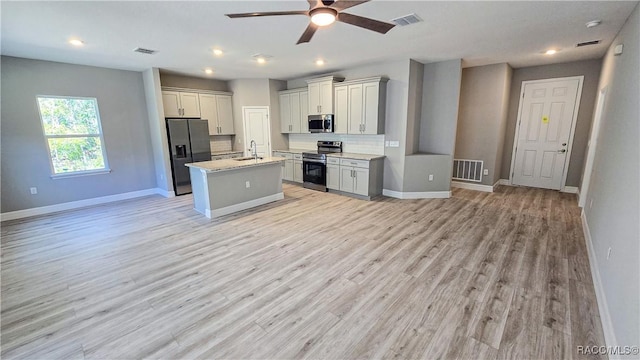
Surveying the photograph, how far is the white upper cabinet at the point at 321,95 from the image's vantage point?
5.73m

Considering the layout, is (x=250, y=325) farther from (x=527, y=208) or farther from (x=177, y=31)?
(x=527, y=208)

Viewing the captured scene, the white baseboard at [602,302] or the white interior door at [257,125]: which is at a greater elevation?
the white interior door at [257,125]

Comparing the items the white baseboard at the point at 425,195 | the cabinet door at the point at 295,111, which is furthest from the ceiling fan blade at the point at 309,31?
the cabinet door at the point at 295,111

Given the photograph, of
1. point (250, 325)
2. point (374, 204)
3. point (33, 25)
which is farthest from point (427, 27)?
point (33, 25)

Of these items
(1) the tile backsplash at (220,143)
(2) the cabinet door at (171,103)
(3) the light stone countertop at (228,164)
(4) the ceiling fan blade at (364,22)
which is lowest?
(3) the light stone countertop at (228,164)

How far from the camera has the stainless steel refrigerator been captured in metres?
5.68

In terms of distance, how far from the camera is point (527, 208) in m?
4.62

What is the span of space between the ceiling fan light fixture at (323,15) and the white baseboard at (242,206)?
3337mm

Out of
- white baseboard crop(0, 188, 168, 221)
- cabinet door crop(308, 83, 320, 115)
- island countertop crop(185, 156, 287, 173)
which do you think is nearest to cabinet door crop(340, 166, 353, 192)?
island countertop crop(185, 156, 287, 173)

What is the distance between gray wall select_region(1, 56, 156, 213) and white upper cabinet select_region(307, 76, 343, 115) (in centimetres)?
367

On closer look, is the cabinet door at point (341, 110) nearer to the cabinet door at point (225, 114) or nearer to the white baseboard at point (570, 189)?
the cabinet door at point (225, 114)

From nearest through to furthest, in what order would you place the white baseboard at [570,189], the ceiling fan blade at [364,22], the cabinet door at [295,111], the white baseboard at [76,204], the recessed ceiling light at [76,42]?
the ceiling fan blade at [364,22]
the recessed ceiling light at [76,42]
the white baseboard at [76,204]
the white baseboard at [570,189]
the cabinet door at [295,111]

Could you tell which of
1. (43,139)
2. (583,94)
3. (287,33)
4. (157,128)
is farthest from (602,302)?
(43,139)

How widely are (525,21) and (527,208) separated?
311 cm
